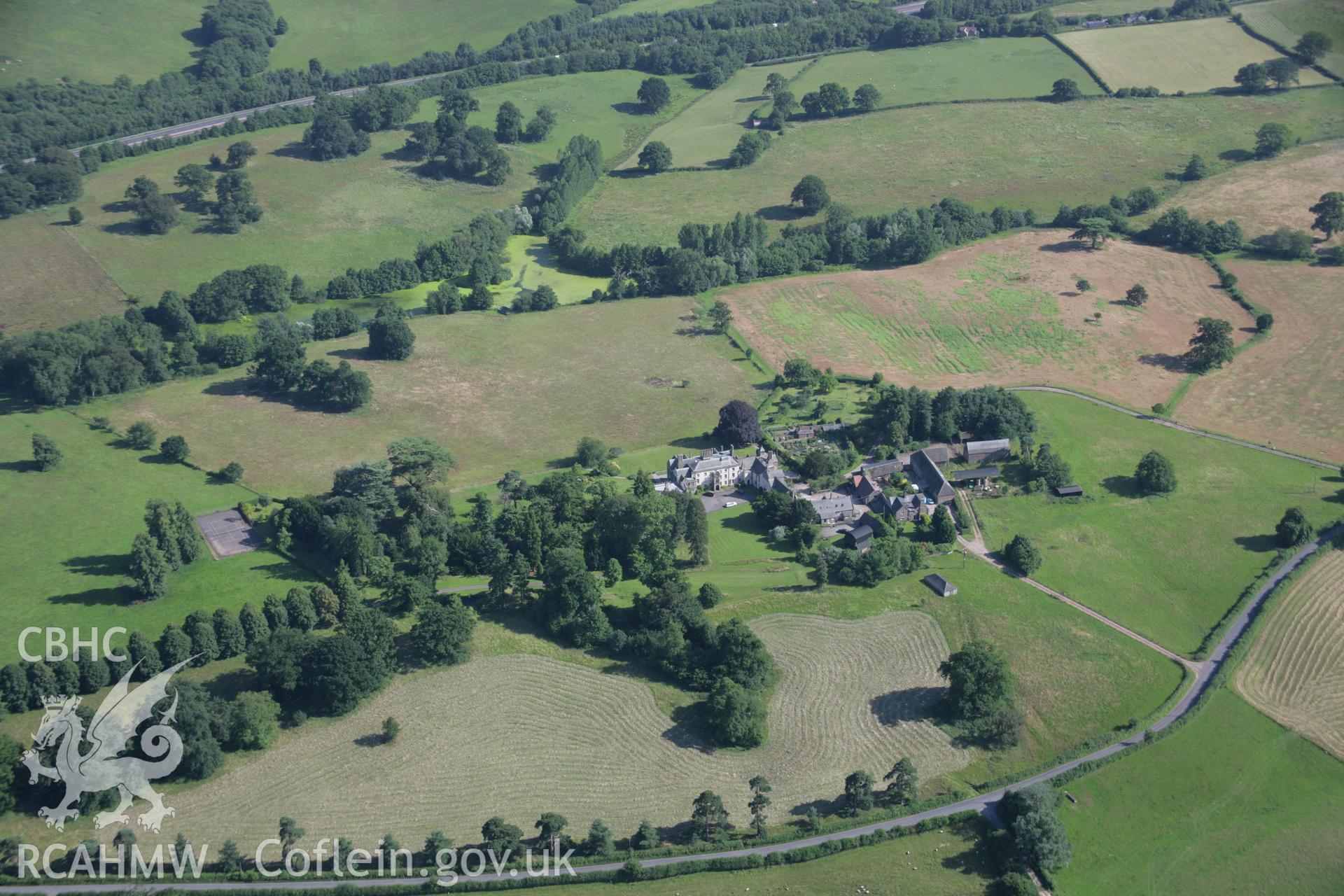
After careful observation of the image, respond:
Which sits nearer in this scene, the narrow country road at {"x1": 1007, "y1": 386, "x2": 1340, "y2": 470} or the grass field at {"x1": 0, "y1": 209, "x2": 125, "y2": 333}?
the narrow country road at {"x1": 1007, "y1": 386, "x2": 1340, "y2": 470}

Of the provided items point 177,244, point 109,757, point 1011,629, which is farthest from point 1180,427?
point 177,244

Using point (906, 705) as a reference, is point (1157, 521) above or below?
above

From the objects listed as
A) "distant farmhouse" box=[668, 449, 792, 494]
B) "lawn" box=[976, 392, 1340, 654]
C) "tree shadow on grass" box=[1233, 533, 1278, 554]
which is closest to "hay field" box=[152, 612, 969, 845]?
"lawn" box=[976, 392, 1340, 654]

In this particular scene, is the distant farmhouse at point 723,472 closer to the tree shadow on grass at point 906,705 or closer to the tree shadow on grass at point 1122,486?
the tree shadow on grass at point 906,705

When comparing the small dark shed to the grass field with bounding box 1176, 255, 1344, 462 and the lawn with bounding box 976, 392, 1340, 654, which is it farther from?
the grass field with bounding box 1176, 255, 1344, 462

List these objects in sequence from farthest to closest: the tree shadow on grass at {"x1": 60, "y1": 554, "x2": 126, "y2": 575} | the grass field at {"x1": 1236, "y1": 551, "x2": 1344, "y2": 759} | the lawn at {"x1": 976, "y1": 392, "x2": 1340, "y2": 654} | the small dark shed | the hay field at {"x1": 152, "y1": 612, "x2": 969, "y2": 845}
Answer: the tree shadow on grass at {"x1": 60, "y1": 554, "x2": 126, "y2": 575}
the small dark shed
the lawn at {"x1": 976, "y1": 392, "x2": 1340, "y2": 654}
the grass field at {"x1": 1236, "y1": 551, "x2": 1344, "y2": 759}
the hay field at {"x1": 152, "y1": 612, "x2": 969, "y2": 845}

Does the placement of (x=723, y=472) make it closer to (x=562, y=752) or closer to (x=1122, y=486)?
(x=1122, y=486)
